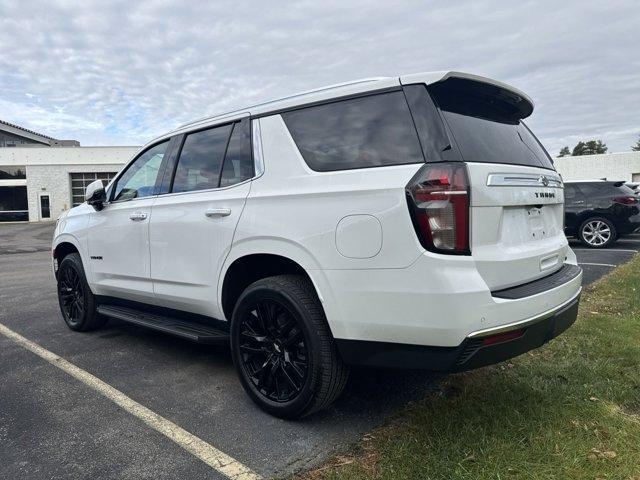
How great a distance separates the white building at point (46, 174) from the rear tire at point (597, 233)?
1316 inches

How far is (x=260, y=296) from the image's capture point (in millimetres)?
3088

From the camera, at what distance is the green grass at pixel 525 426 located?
248cm

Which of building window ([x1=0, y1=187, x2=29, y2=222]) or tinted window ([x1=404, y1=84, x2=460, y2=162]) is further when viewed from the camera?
building window ([x1=0, y1=187, x2=29, y2=222])

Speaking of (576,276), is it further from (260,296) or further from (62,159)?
(62,159)

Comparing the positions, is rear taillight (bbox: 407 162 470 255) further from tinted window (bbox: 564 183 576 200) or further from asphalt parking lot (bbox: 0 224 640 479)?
tinted window (bbox: 564 183 576 200)

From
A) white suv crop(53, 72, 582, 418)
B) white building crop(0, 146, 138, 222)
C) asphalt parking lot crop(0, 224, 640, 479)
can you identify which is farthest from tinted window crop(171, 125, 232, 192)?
white building crop(0, 146, 138, 222)

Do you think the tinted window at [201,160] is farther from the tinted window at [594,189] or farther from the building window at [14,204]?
the building window at [14,204]

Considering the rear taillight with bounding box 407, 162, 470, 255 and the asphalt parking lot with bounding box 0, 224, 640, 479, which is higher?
the rear taillight with bounding box 407, 162, 470, 255

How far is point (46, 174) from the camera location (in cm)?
3828

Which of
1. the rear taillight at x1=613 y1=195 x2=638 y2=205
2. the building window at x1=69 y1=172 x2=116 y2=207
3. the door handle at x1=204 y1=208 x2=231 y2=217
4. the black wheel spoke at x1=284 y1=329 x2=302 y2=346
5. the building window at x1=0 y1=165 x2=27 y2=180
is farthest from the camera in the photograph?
the building window at x1=69 y1=172 x2=116 y2=207

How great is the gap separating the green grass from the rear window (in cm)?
150

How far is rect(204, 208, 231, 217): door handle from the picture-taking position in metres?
3.36

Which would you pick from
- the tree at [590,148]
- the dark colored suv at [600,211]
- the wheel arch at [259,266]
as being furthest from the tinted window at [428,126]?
the tree at [590,148]

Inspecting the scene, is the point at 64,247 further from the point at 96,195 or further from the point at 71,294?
the point at 96,195
